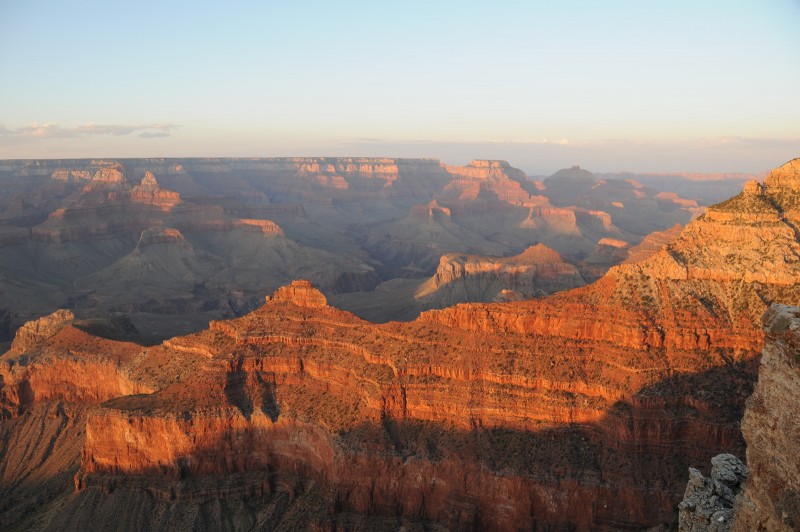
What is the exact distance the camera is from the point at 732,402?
48.0 meters

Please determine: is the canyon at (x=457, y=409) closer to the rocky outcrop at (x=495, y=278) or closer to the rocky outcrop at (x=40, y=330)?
the rocky outcrop at (x=40, y=330)

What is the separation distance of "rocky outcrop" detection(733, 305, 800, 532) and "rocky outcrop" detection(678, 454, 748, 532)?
3.84 m

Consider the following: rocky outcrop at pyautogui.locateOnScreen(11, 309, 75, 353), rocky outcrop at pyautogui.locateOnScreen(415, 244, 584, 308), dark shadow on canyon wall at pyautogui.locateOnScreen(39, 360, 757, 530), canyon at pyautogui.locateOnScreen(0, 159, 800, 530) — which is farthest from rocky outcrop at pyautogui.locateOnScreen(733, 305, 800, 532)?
rocky outcrop at pyautogui.locateOnScreen(415, 244, 584, 308)

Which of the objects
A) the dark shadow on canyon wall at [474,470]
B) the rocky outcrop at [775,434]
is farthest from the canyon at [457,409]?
the rocky outcrop at [775,434]

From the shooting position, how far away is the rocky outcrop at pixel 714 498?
83.4 ft

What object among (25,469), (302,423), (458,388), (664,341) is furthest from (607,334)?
Result: (25,469)

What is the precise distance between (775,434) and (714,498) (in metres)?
7.84

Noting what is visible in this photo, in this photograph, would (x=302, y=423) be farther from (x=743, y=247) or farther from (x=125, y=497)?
(x=743, y=247)

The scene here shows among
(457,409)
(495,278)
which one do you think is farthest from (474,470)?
(495,278)

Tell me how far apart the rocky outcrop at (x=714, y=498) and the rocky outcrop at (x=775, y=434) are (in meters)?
3.84

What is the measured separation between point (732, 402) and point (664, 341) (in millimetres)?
7040

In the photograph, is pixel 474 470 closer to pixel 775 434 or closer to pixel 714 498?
pixel 714 498

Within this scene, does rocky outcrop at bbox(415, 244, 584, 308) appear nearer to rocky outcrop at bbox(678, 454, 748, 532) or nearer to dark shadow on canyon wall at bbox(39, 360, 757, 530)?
dark shadow on canyon wall at bbox(39, 360, 757, 530)

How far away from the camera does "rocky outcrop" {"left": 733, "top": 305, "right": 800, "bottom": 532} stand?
1970 cm
